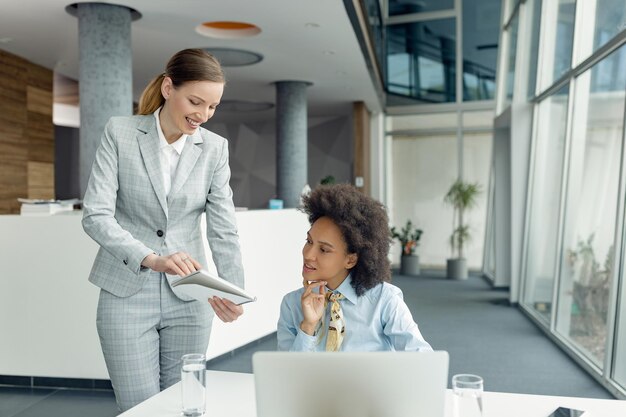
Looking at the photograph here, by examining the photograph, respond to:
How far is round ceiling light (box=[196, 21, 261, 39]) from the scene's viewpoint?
21.8 feet

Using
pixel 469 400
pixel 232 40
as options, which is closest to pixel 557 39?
pixel 232 40

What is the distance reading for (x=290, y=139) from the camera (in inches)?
368

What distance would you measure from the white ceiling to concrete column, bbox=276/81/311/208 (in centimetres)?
26

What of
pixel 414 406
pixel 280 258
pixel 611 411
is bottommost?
pixel 280 258

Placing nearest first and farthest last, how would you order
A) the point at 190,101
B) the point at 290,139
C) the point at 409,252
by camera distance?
the point at 190,101, the point at 290,139, the point at 409,252

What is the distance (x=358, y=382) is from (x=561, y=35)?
640 centimetres

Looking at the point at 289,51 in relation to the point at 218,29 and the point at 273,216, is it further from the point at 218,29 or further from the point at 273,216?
the point at 273,216

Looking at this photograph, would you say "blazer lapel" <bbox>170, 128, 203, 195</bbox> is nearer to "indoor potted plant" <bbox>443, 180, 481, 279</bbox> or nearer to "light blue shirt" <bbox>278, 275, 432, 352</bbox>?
"light blue shirt" <bbox>278, 275, 432, 352</bbox>

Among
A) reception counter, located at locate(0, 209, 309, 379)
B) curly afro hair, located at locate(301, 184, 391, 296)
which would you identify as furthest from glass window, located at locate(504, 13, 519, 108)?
curly afro hair, located at locate(301, 184, 391, 296)

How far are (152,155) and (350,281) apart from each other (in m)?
0.80

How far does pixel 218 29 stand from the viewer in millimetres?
6723

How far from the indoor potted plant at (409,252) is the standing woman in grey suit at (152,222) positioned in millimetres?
9743

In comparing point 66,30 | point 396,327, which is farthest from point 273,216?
point 396,327

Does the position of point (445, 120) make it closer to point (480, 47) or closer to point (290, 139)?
point (480, 47)
